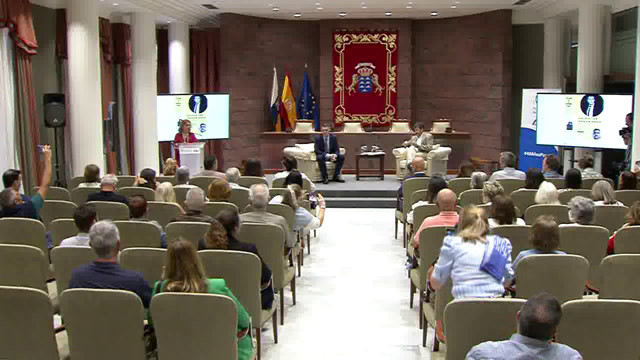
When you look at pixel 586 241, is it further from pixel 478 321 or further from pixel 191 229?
pixel 191 229

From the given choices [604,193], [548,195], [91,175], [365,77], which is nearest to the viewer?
[604,193]

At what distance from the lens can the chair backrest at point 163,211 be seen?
6922 millimetres

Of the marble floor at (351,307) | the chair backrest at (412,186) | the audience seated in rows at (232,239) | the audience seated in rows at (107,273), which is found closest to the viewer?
the audience seated in rows at (107,273)

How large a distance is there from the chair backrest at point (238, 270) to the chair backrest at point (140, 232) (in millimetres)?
1184

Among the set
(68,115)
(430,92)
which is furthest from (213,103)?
(430,92)

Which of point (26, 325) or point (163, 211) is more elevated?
point (163, 211)

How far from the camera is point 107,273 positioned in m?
4.12

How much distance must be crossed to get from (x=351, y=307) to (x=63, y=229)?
2505mm

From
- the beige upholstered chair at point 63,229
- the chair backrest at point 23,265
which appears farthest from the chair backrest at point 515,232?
the beige upholstered chair at point 63,229

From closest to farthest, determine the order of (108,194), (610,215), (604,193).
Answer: (610,215) → (604,193) → (108,194)

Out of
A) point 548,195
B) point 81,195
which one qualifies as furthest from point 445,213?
point 81,195

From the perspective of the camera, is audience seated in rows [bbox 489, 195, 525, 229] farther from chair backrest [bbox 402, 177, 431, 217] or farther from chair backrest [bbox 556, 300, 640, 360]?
chair backrest [bbox 402, 177, 431, 217]

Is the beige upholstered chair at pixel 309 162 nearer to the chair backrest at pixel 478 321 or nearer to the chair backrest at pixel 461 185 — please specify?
the chair backrest at pixel 461 185

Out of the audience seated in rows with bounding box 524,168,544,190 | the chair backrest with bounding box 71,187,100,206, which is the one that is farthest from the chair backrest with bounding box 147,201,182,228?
the audience seated in rows with bounding box 524,168,544,190
